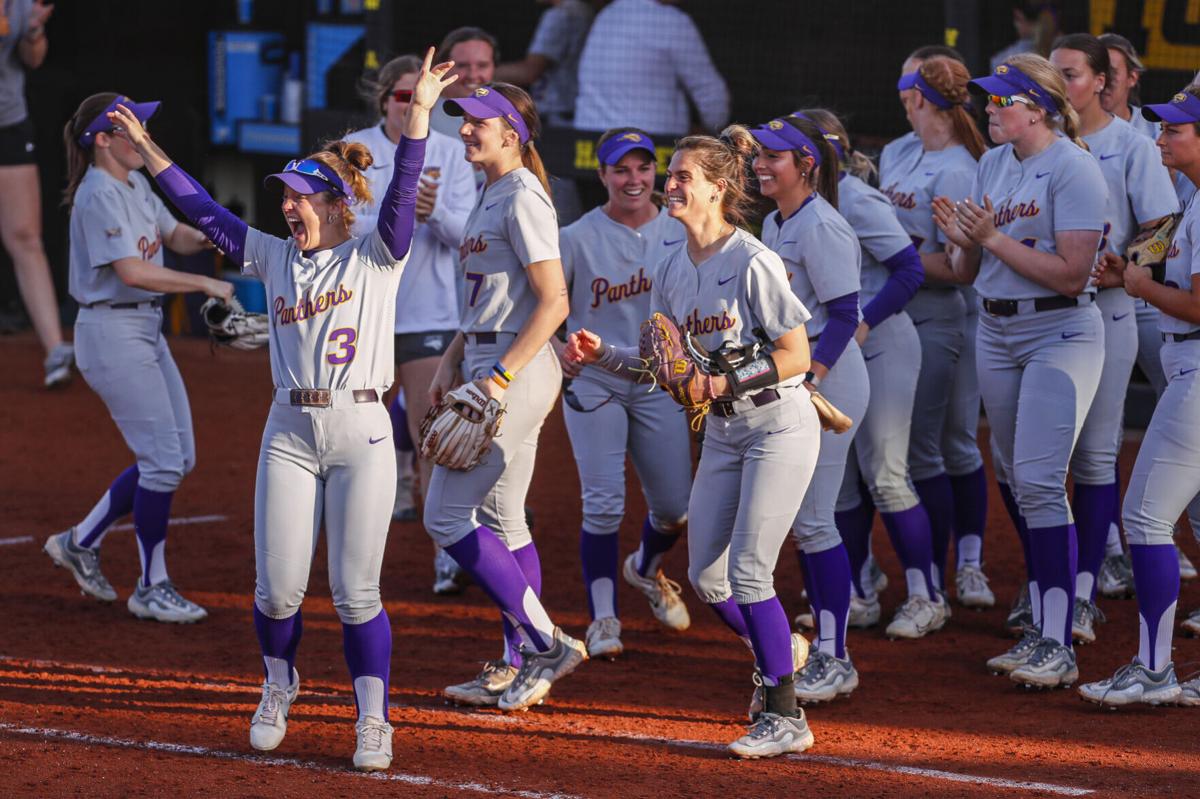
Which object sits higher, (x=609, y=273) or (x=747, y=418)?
(x=609, y=273)

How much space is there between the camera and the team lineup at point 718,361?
464 cm

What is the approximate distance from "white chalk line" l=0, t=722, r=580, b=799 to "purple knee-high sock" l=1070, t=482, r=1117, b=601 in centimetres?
248

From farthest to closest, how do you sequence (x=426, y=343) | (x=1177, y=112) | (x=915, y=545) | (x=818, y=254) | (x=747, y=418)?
(x=426, y=343) < (x=915, y=545) < (x=818, y=254) < (x=1177, y=112) < (x=747, y=418)

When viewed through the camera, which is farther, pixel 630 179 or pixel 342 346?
pixel 630 179

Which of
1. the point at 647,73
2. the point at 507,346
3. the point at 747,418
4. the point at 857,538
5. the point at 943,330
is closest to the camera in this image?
the point at 747,418

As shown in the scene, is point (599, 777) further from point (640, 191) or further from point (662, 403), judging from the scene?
point (640, 191)

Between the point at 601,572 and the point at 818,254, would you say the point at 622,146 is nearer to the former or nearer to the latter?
the point at 818,254

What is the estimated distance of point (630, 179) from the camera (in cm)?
561

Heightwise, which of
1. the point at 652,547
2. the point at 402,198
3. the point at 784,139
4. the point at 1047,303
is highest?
the point at 784,139

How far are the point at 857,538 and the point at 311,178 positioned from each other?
264cm

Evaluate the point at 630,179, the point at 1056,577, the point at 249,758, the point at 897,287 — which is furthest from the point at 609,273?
the point at 249,758

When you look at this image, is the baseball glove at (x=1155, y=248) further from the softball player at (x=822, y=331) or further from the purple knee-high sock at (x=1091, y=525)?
the purple knee-high sock at (x=1091, y=525)

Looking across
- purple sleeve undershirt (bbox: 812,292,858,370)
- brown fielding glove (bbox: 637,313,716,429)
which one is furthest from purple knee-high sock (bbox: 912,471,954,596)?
brown fielding glove (bbox: 637,313,716,429)

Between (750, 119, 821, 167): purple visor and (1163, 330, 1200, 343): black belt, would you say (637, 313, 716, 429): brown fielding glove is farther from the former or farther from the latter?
(1163, 330, 1200, 343): black belt
